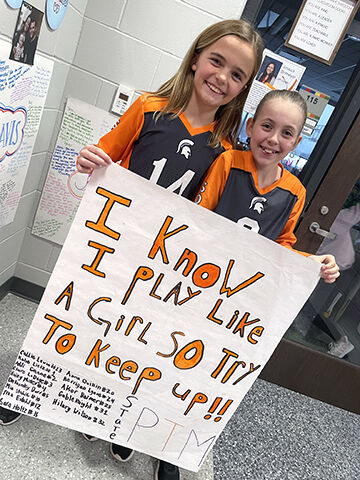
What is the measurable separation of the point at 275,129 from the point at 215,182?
228 mm

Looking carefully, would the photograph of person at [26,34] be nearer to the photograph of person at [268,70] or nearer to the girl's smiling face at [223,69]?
the girl's smiling face at [223,69]

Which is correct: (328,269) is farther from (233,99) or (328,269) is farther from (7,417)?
(7,417)

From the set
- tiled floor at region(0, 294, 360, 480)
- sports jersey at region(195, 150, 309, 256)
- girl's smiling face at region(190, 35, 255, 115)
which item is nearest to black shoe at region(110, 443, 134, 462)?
tiled floor at region(0, 294, 360, 480)

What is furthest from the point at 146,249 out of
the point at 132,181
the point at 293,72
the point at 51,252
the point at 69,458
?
the point at 293,72

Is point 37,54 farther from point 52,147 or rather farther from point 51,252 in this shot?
point 51,252

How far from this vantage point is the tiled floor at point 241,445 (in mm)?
1137

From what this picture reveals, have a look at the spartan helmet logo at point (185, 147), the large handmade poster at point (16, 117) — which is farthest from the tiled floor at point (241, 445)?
the spartan helmet logo at point (185, 147)

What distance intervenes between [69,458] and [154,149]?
108cm

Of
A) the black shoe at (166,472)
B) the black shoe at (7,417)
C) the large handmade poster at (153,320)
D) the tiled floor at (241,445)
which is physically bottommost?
the tiled floor at (241,445)

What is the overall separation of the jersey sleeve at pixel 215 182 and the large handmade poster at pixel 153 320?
0.64ft

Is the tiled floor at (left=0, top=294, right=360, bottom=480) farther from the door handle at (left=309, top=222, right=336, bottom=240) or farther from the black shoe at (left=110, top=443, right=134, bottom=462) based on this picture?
the door handle at (left=309, top=222, right=336, bottom=240)

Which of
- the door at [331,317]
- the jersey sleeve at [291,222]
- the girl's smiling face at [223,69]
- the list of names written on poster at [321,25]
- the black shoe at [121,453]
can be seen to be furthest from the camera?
the door at [331,317]

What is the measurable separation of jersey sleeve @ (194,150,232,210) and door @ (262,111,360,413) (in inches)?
37.3

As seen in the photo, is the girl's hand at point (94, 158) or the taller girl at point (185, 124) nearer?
the girl's hand at point (94, 158)
